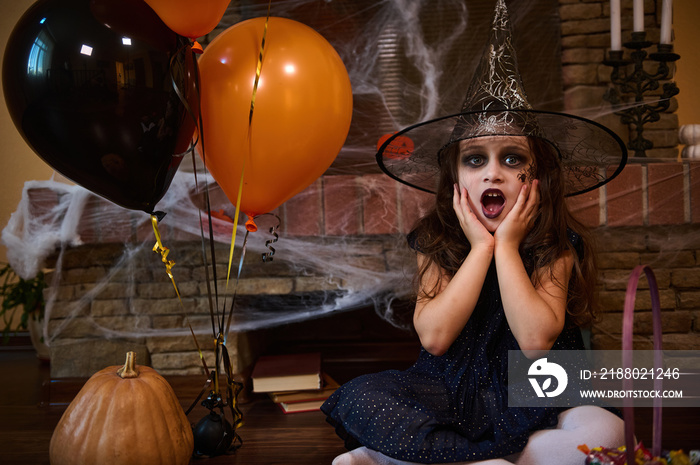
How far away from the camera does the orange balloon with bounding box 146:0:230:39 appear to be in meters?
1.02

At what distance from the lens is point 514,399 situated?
1.14m

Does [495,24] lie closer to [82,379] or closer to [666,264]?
[666,264]

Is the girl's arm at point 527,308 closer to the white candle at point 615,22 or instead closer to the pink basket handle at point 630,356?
the pink basket handle at point 630,356

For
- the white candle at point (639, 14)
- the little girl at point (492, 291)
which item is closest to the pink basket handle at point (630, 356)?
the little girl at point (492, 291)

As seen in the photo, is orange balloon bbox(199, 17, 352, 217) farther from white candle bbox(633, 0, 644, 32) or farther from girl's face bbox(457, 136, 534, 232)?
white candle bbox(633, 0, 644, 32)

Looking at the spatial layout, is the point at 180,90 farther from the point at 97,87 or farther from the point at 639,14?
the point at 639,14

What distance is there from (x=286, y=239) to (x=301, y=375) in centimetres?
41

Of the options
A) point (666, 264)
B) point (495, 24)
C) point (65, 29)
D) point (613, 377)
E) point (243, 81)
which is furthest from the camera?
point (666, 264)

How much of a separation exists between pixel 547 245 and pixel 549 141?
0.72 ft

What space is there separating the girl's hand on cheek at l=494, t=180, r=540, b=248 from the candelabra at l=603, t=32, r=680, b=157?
0.86 meters

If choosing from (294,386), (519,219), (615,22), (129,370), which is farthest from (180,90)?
(615,22)

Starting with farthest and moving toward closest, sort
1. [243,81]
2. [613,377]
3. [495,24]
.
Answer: [613,377], [495,24], [243,81]

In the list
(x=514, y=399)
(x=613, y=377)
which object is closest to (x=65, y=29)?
(x=514, y=399)

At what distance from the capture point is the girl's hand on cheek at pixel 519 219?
1.16m
